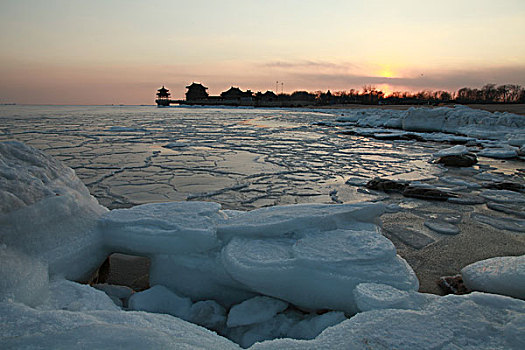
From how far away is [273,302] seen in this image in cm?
156

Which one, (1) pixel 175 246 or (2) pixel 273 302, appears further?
(1) pixel 175 246

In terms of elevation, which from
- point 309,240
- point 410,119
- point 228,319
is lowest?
point 228,319

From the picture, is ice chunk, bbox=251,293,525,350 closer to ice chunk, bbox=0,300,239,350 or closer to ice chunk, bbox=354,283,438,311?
ice chunk, bbox=354,283,438,311

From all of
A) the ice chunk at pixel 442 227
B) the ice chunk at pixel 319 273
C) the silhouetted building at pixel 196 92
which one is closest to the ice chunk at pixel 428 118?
the ice chunk at pixel 442 227

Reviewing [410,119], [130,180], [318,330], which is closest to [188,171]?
[130,180]

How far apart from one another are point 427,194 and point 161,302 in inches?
128

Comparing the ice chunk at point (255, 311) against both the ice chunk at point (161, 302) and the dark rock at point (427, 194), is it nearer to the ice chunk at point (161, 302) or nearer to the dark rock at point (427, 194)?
the ice chunk at point (161, 302)

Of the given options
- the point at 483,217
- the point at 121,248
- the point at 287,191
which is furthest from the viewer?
the point at 287,191

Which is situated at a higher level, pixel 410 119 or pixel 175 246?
pixel 410 119

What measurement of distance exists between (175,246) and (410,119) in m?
15.0

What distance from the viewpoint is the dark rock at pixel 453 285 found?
1738 millimetres

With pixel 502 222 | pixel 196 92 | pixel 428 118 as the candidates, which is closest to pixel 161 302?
pixel 502 222

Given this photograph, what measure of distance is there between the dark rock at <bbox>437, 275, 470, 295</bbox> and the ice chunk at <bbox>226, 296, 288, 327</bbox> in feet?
3.26

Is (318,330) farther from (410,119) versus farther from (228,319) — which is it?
(410,119)
